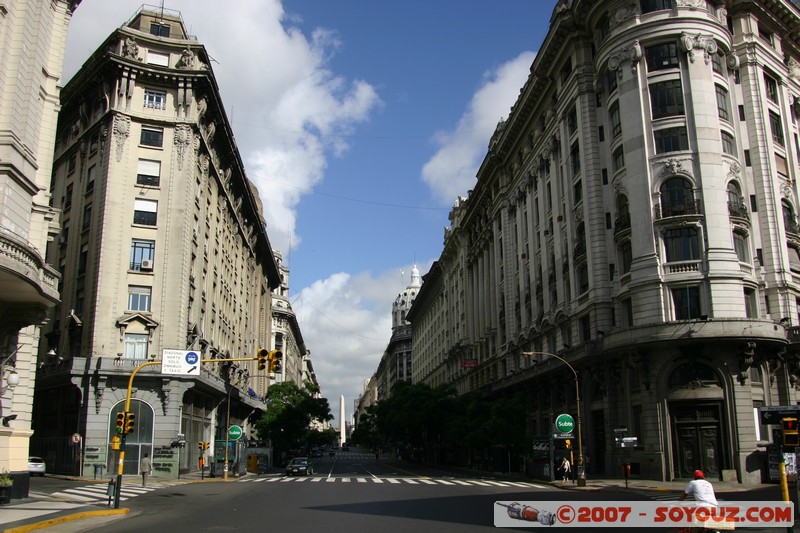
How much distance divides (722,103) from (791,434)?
35.8 metres

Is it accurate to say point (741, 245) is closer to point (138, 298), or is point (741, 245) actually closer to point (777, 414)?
point (777, 414)

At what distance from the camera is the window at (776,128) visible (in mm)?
50562

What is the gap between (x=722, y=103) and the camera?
4712 centimetres

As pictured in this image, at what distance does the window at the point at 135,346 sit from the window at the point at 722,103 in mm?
42215

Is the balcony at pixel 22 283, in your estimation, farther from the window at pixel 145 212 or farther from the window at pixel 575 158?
the window at pixel 575 158

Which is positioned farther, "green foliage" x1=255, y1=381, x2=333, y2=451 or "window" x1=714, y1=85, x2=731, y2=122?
"green foliage" x1=255, y1=381, x2=333, y2=451

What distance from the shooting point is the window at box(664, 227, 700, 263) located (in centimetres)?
4381

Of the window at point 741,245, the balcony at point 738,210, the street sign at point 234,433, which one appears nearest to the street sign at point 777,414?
the window at point 741,245

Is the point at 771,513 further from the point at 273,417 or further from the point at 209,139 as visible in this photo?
the point at 273,417

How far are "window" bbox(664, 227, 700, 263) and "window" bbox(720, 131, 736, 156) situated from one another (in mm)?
6536

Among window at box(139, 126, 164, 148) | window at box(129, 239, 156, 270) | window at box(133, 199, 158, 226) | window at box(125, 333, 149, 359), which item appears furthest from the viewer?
window at box(139, 126, 164, 148)

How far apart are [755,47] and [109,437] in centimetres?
5223

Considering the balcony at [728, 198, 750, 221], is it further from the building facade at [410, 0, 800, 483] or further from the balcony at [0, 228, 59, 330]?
the balcony at [0, 228, 59, 330]

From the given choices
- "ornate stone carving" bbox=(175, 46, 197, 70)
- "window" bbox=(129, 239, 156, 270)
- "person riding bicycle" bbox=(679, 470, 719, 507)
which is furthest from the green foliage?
"person riding bicycle" bbox=(679, 470, 719, 507)
